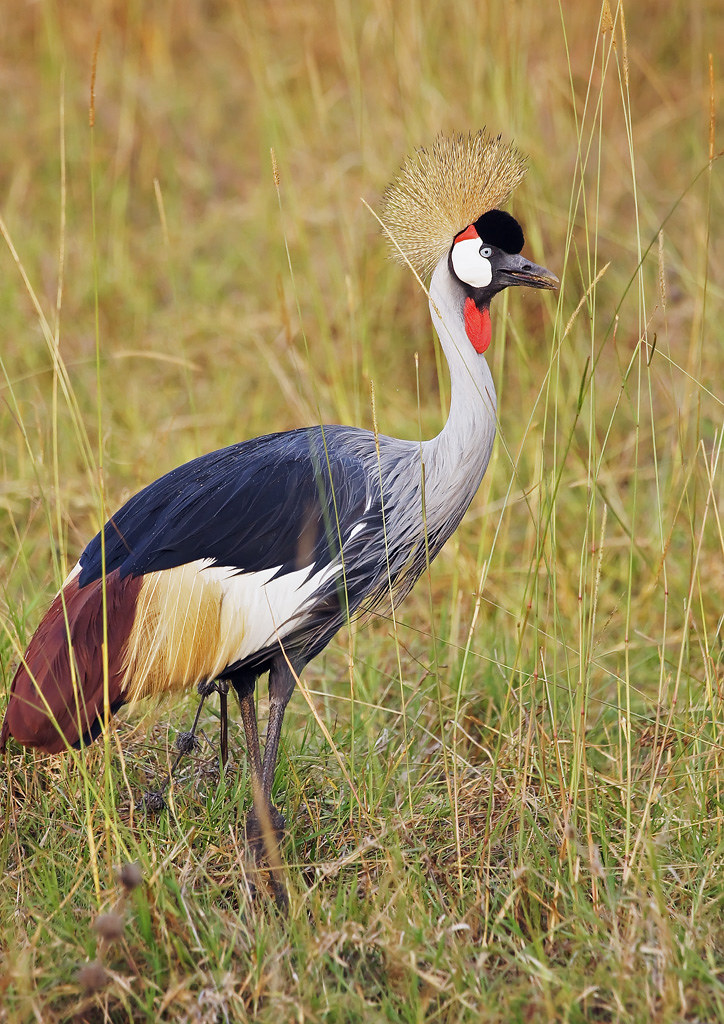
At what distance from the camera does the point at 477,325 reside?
228cm

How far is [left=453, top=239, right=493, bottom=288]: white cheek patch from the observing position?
224cm

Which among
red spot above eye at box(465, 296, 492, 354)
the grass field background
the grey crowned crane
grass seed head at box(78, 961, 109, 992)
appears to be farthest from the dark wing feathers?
grass seed head at box(78, 961, 109, 992)

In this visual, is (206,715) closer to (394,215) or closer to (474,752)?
(474,752)

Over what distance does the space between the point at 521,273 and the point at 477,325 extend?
136 mm

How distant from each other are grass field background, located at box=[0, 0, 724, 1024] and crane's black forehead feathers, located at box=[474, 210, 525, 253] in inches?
9.7

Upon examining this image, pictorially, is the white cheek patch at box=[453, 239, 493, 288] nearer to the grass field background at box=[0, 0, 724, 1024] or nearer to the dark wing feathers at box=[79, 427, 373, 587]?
the grass field background at box=[0, 0, 724, 1024]

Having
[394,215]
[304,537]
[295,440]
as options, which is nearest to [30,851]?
[304,537]

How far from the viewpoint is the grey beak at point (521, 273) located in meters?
2.22

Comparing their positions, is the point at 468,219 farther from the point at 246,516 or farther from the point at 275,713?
the point at 275,713

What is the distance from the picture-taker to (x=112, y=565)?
6.97 feet

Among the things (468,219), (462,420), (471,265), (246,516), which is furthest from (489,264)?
(246,516)

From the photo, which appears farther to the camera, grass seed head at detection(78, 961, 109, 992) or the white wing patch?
the white wing patch

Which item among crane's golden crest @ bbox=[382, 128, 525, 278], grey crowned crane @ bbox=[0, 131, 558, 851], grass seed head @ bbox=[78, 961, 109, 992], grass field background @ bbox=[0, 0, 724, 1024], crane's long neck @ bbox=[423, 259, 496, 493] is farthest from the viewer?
crane's golden crest @ bbox=[382, 128, 525, 278]

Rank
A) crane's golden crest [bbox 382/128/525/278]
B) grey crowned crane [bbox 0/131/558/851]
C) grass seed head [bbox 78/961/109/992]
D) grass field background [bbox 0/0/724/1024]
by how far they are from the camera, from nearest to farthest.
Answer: grass seed head [bbox 78/961/109/992] → grass field background [bbox 0/0/724/1024] → grey crowned crane [bbox 0/131/558/851] → crane's golden crest [bbox 382/128/525/278]
